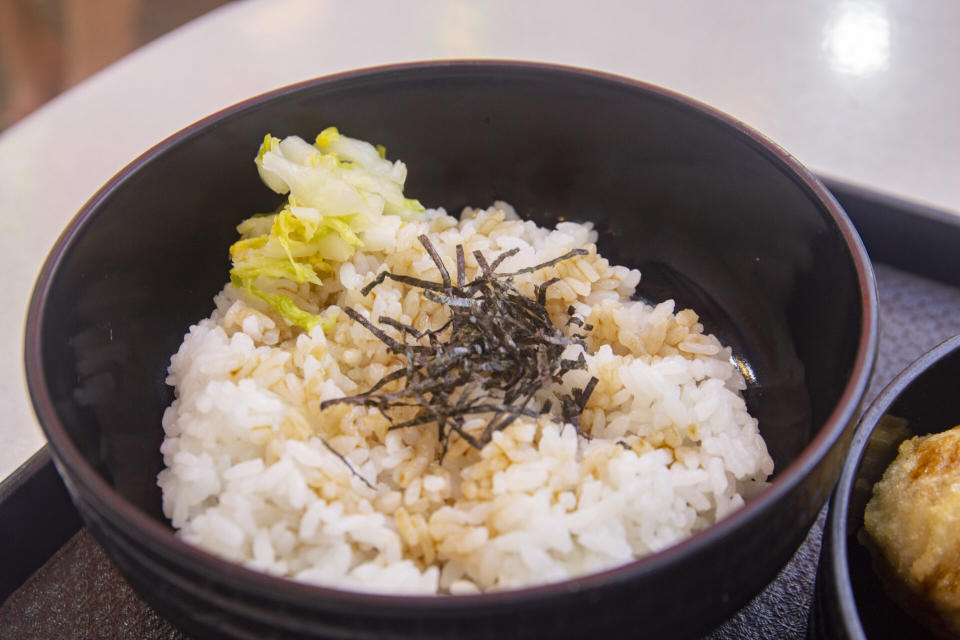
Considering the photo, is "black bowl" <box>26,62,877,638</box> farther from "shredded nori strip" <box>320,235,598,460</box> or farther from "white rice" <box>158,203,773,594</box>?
"shredded nori strip" <box>320,235,598,460</box>

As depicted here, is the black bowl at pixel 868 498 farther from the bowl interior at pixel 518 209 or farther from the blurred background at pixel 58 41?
the blurred background at pixel 58 41

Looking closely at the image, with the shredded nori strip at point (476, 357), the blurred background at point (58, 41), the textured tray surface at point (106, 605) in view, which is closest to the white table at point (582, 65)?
the textured tray surface at point (106, 605)

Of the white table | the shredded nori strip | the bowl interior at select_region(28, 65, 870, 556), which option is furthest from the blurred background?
the shredded nori strip

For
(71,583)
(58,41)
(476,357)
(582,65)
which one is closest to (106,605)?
(71,583)

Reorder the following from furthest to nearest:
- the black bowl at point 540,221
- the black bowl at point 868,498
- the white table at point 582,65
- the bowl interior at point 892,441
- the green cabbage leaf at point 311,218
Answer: the white table at point 582,65 → the green cabbage leaf at point 311,218 → the bowl interior at point 892,441 → the black bowl at point 868,498 → the black bowl at point 540,221

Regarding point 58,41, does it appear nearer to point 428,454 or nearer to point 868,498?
point 428,454

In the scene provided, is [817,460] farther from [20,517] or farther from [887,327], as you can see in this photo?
[20,517]

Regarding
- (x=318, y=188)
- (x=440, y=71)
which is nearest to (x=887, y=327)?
(x=440, y=71)
